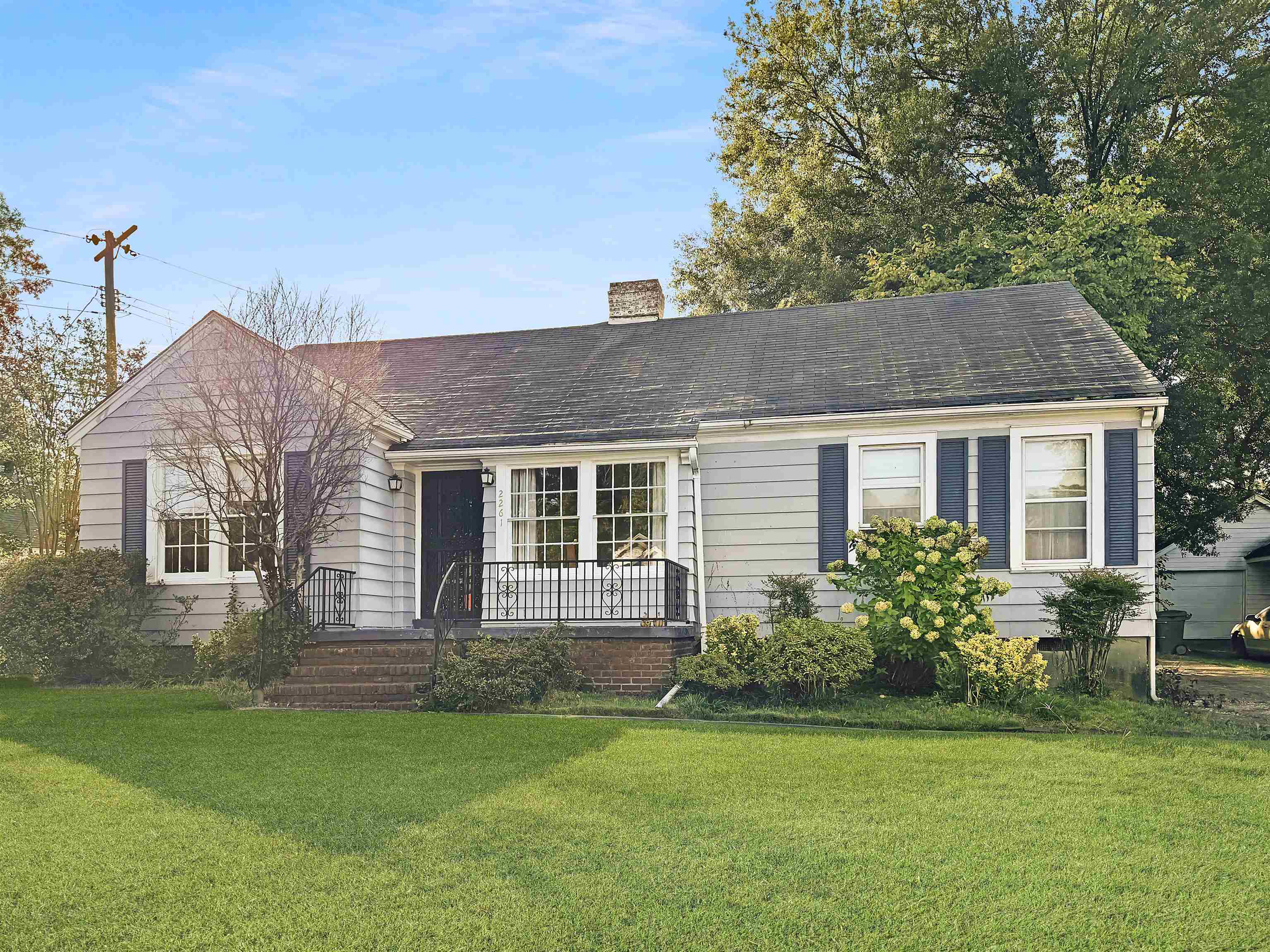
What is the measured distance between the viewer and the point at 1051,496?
12812 mm

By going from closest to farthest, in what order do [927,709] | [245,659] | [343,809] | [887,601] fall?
[343,809]
[927,709]
[887,601]
[245,659]

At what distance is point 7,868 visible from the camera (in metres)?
5.09

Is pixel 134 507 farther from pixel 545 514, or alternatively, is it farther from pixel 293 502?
pixel 545 514

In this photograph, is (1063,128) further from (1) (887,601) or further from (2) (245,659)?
(2) (245,659)

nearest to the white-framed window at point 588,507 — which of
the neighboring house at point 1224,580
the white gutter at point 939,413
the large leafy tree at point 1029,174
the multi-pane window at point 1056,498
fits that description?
the white gutter at point 939,413

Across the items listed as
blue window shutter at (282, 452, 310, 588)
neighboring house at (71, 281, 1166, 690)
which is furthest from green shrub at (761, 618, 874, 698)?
blue window shutter at (282, 452, 310, 588)

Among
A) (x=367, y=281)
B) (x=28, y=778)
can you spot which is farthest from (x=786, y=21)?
(x=28, y=778)

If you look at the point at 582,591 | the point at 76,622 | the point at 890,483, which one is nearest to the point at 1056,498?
the point at 890,483

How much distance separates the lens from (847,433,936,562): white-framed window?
43.4 ft

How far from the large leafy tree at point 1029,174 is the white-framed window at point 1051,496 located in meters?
6.84

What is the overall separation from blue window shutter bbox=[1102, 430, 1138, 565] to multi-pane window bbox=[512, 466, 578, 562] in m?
6.44

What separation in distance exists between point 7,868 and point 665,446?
360 inches

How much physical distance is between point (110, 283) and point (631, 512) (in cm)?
1592

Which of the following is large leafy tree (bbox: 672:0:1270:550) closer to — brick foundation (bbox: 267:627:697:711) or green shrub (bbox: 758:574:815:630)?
green shrub (bbox: 758:574:815:630)
